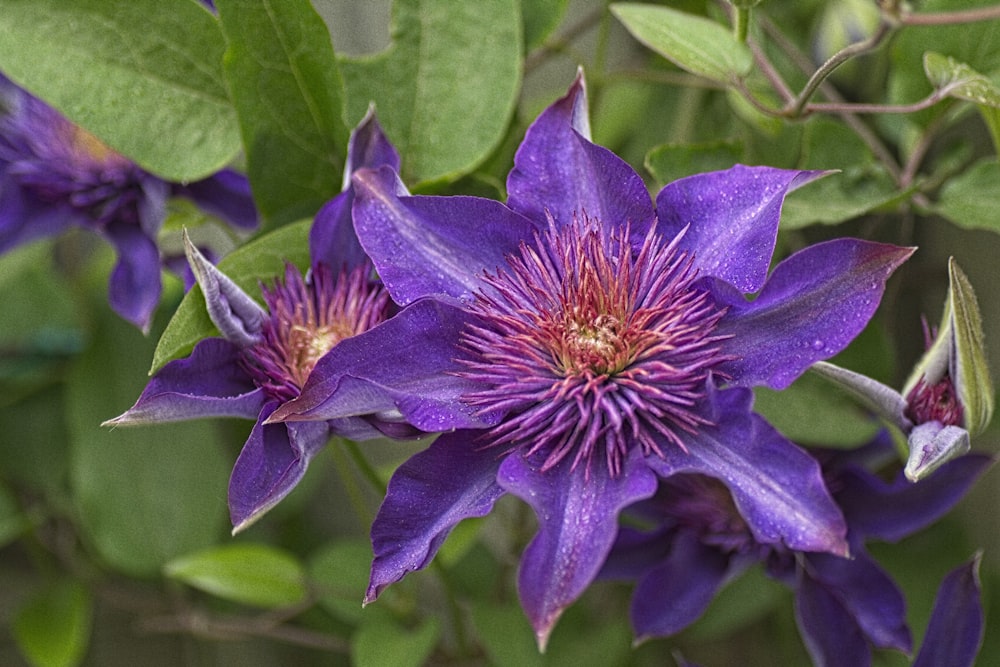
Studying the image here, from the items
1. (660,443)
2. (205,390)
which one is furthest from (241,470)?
(660,443)

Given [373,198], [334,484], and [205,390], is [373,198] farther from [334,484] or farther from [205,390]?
[334,484]

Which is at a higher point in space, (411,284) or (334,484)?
(411,284)

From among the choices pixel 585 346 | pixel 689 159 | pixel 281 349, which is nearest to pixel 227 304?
pixel 281 349

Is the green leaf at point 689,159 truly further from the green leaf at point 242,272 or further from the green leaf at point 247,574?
the green leaf at point 247,574

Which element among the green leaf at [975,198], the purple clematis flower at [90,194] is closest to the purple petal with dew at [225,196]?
the purple clematis flower at [90,194]

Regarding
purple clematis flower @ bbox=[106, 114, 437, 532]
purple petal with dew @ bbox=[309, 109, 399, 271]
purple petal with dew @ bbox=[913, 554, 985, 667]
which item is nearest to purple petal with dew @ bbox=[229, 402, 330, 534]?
purple clematis flower @ bbox=[106, 114, 437, 532]
